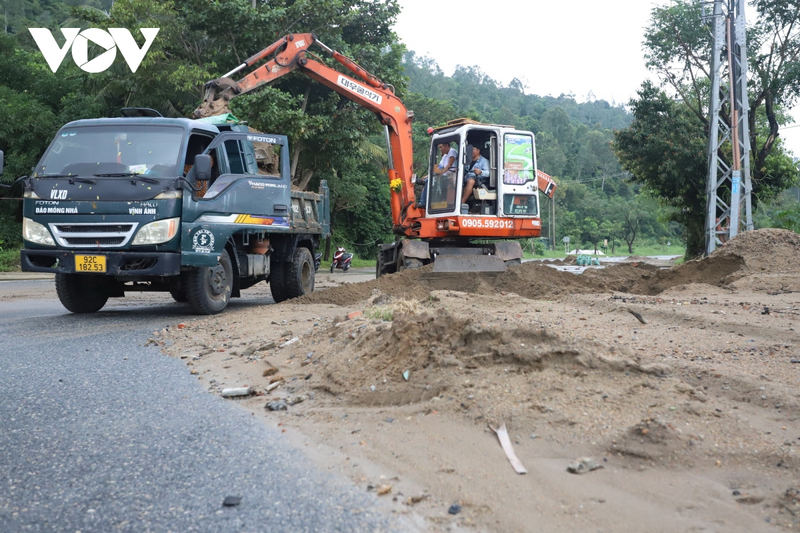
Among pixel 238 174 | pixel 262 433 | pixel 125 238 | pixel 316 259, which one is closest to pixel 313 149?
pixel 316 259

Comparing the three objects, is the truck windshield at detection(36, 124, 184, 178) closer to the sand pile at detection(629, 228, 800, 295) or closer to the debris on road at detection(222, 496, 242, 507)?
the debris on road at detection(222, 496, 242, 507)

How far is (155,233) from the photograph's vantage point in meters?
8.85

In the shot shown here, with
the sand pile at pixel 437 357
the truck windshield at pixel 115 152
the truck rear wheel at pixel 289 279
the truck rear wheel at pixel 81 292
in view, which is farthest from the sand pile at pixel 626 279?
the sand pile at pixel 437 357

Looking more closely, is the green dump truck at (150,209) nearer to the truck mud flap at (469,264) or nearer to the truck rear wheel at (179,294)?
the truck rear wheel at (179,294)

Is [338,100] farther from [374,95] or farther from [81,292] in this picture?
[81,292]

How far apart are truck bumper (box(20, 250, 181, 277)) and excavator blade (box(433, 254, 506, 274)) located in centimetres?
469

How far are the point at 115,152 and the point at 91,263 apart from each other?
4.85ft

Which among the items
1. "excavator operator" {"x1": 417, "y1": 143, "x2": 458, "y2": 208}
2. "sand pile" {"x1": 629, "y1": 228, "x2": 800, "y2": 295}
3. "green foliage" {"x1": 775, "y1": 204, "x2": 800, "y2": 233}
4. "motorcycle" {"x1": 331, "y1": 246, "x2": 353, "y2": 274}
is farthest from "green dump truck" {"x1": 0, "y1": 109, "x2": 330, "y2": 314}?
"motorcycle" {"x1": 331, "y1": 246, "x2": 353, "y2": 274}

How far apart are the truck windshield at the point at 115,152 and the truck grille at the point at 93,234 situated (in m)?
0.68

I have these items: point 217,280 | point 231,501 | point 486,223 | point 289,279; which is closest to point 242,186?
point 217,280

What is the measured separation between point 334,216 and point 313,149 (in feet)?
34.8

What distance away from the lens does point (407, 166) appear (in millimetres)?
14758

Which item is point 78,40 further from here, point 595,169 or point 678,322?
point 595,169

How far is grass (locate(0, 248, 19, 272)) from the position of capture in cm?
2071
